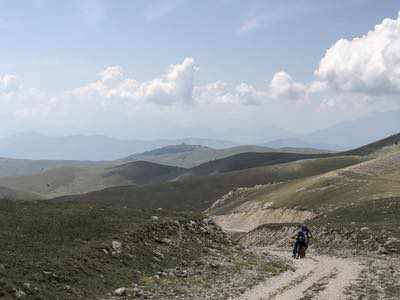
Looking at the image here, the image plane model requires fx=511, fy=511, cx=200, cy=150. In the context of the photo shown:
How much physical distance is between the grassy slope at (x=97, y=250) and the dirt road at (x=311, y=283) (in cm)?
237

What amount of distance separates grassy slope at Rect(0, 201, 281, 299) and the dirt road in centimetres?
237

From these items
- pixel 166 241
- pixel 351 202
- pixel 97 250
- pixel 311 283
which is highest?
pixel 97 250

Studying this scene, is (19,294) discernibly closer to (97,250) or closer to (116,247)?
(97,250)

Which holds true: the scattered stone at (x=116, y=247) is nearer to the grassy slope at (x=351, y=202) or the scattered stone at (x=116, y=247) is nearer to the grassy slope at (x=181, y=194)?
the grassy slope at (x=351, y=202)

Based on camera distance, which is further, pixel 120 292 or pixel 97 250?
pixel 97 250

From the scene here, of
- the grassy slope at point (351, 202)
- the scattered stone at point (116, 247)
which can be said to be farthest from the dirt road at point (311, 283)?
the grassy slope at point (351, 202)

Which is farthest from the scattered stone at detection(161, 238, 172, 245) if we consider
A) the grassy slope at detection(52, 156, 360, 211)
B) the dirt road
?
the grassy slope at detection(52, 156, 360, 211)

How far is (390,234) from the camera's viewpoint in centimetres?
4497

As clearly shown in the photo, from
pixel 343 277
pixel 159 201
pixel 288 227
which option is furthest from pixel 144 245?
pixel 159 201

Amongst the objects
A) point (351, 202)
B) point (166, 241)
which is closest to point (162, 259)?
point (166, 241)

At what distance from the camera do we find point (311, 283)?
26938 mm

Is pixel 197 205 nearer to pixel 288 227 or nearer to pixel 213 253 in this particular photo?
pixel 288 227

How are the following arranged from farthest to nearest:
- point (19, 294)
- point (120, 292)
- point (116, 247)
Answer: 1. point (116, 247)
2. point (120, 292)
3. point (19, 294)

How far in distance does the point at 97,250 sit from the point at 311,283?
11341mm
